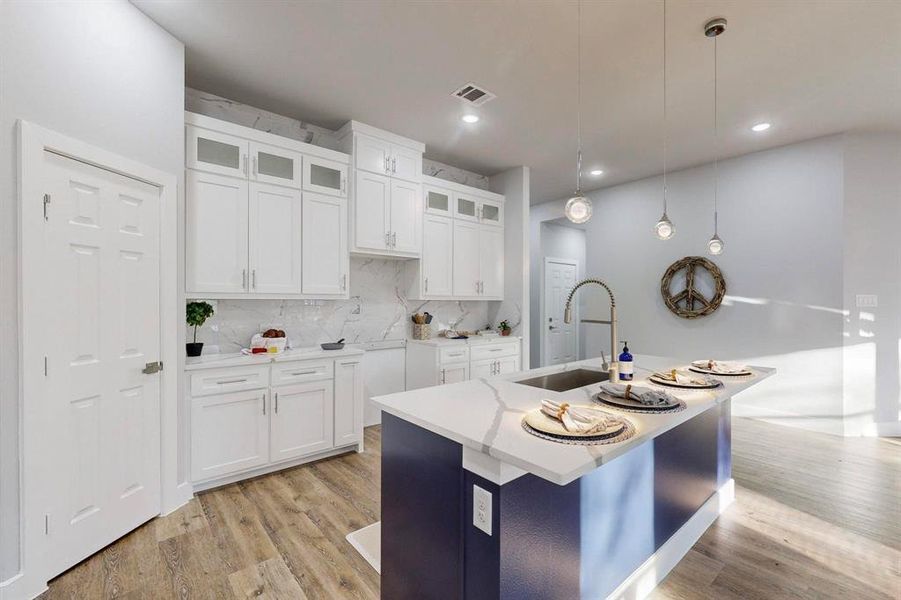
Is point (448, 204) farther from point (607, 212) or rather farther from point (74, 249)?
point (74, 249)

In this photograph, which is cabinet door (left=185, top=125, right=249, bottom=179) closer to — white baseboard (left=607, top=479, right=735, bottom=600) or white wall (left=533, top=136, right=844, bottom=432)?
white baseboard (left=607, top=479, right=735, bottom=600)

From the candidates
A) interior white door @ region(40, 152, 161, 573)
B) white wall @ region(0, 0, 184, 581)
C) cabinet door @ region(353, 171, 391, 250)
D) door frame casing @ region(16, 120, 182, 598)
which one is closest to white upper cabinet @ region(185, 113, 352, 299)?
cabinet door @ region(353, 171, 391, 250)

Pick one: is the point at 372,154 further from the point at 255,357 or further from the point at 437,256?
the point at 255,357

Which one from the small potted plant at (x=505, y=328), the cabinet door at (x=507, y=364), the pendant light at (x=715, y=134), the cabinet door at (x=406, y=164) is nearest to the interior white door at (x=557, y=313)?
the small potted plant at (x=505, y=328)

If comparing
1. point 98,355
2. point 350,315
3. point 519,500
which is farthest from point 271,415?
point 519,500

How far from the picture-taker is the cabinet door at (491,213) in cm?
485

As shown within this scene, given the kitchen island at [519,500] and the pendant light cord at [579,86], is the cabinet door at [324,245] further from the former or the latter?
the pendant light cord at [579,86]

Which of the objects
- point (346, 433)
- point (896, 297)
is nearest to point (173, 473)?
point (346, 433)

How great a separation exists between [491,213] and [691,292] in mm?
2618

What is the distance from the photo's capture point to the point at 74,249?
196 centimetres

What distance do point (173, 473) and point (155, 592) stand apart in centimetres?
82

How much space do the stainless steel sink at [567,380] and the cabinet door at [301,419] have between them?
178 cm

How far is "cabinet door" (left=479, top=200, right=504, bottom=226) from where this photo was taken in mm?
4848

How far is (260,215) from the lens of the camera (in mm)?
3084
